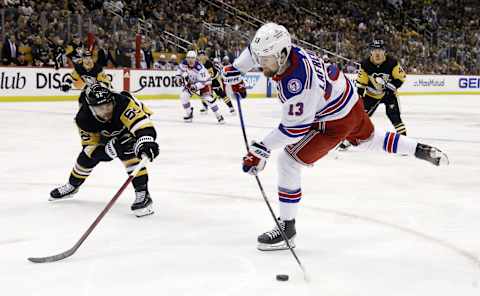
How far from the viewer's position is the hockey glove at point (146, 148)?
358 cm

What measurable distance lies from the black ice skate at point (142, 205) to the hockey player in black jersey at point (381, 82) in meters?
3.97

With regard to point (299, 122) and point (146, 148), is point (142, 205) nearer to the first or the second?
point (146, 148)

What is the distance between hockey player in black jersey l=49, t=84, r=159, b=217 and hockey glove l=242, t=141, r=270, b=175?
69cm

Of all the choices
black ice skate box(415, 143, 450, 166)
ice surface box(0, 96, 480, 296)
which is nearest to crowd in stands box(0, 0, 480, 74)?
ice surface box(0, 96, 480, 296)

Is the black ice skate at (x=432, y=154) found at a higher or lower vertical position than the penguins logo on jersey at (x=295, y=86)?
lower

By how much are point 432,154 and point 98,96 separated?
202cm

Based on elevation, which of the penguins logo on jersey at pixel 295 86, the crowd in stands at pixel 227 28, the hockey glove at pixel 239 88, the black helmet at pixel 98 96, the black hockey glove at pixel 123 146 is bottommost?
the black hockey glove at pixel 123 146

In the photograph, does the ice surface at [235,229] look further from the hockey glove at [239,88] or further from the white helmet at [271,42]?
Answer: the white helmet at [271,42]

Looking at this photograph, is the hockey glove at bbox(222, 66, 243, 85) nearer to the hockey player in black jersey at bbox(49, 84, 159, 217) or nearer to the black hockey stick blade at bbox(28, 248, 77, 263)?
the hockey player in black jersey at bbox(49, 84, 159, 217)

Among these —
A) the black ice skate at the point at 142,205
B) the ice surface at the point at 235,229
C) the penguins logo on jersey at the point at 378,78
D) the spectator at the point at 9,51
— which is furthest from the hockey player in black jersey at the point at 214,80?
the black ice skate at the point at 142,205

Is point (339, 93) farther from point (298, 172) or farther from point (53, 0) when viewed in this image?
point (53, 0)

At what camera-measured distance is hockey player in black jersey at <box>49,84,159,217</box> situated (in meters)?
3.72

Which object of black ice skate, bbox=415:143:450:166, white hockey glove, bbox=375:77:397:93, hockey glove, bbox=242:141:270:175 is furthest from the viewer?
white hockey glove, bbox=375:77:397:93

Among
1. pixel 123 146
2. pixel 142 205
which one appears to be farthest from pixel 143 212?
pixel 123 146
